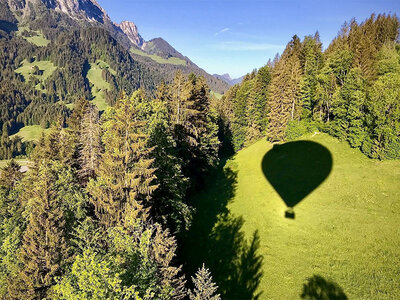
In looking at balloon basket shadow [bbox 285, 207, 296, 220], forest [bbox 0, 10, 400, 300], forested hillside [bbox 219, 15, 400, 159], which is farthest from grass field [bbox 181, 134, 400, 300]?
forested hillside [bbox 219, 15, 400, 159]

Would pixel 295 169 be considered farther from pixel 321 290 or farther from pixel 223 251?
pixel 321 290

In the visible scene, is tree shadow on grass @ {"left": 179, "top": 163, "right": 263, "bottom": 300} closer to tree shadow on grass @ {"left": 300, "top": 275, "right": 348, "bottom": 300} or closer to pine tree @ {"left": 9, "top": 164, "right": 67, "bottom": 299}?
tree shadow on grass @ {"left": 300, "top": 275, "right": 348, "bottom": 300}

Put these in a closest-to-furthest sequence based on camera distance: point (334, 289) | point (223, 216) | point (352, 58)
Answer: point (334, 289) < point (223, 216) < point (352, 58)

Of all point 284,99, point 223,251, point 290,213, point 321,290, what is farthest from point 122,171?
point 284,99

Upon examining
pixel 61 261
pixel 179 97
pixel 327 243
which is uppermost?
pixel 179 97

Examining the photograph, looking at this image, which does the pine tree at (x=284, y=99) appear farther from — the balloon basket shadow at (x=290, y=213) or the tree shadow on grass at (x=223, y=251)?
the balloon basket shadow at (x=290, y=213)

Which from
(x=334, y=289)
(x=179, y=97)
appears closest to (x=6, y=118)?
(x=179, y=97)

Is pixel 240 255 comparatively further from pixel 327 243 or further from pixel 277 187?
pixel 277 187
